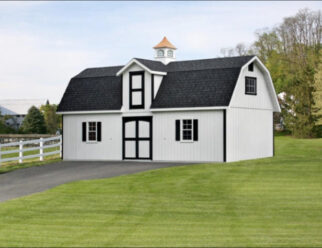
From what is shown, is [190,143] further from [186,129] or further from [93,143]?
[93,143]

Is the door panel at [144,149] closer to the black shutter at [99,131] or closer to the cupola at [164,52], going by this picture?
the black shutter at [99,131]

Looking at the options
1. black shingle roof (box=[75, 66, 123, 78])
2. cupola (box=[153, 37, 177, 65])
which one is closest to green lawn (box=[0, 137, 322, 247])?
cupola (box=[153, 37, 177, 65])

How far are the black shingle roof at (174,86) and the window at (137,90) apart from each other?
73 centimetres

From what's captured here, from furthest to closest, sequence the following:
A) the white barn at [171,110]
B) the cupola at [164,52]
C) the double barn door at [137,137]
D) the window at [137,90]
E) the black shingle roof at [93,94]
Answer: the cupola at [164,52]
the black shingle roof at [93,94]
the window at [137,90]
the double barn door at [137,137]
the white barn at [171,110]

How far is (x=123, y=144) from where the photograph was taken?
3120 centimetres

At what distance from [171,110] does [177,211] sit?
13.8 metres

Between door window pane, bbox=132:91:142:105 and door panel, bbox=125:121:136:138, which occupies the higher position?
door window pane, bbox=132:91:142:105

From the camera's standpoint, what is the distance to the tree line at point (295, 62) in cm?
5641

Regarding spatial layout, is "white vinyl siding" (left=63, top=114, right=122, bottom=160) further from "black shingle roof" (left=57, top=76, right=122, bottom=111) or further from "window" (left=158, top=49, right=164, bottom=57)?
"window" (left=158, top=49, right=164, bottom=57)

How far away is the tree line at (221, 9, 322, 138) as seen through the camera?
185 feet

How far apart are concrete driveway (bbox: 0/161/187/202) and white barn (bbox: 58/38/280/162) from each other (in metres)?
1.52

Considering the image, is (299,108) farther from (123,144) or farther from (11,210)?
(11,210)

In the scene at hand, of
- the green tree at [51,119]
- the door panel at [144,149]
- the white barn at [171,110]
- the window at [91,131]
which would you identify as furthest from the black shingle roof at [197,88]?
the green tree at [51,119]

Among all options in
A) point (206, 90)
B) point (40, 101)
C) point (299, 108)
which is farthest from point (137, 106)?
point (40, 101)
